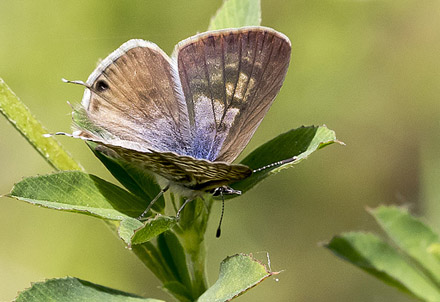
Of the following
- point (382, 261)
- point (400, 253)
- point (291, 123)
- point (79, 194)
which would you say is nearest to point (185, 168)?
point (79, 194)

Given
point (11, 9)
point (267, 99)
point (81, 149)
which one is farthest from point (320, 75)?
point (267, 99)

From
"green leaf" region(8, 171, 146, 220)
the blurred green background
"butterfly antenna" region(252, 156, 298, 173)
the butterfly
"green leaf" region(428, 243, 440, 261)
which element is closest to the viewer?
"green leaf" region(8, 171, 146, 220)

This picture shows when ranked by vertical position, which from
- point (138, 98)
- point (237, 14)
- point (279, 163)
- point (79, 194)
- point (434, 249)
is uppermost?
point (237, 14)

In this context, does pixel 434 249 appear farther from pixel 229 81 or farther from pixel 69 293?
pixel 69 293

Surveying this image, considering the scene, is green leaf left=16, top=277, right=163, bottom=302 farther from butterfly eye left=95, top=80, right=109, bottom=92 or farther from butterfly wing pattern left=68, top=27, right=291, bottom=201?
butterfly eye left=95, top=80, right=109, bottom=92

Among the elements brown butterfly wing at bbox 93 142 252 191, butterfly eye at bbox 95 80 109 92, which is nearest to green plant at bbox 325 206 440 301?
brown butterfly wing at bbox 93 142 252 191

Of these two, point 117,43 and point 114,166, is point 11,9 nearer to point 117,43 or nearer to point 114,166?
point 117,43
